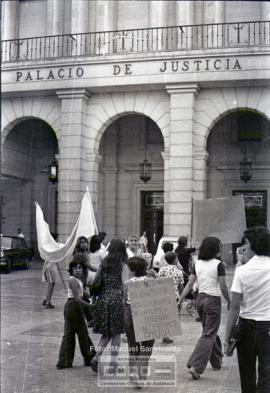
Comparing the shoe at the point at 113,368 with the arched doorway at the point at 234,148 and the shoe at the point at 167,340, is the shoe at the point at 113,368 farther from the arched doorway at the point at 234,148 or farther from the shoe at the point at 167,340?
the arched doorway at the point at 234,148

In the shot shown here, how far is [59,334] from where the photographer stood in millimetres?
8109

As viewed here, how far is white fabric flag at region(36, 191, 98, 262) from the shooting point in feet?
16.3

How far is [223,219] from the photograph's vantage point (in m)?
4.68

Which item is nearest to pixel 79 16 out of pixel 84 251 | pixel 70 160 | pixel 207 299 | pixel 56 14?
pixel 56 14

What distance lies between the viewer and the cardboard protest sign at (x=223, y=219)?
4609 millimetres

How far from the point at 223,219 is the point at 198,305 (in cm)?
154

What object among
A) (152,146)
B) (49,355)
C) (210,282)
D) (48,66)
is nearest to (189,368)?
(210,282)

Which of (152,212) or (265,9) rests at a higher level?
(265,9)

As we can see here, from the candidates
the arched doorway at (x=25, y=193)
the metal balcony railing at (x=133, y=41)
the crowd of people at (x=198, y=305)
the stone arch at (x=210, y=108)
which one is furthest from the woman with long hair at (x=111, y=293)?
the stone arch at (x=210, y=108)

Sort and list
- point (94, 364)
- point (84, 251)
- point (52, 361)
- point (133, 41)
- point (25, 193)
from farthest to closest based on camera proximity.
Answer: point (133, 41), point (25, 193), point (52, 361), point (84, 251), point (94, 364)

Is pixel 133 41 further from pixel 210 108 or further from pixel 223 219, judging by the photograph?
pixel 210 108

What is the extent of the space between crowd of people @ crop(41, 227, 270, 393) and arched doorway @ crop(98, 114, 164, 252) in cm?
1185

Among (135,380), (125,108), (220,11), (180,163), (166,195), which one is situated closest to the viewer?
(135,380)

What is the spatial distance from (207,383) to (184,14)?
5488 millimetres
